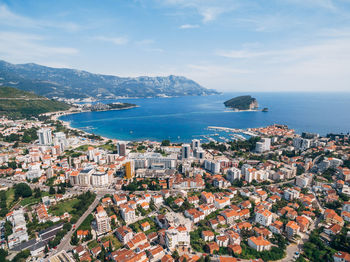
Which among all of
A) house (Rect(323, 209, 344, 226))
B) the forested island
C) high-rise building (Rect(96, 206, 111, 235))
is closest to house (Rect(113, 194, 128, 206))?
high-rise building (Rect(96, 206, 111, 235))

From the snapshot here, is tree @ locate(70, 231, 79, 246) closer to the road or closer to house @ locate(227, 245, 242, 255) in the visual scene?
the road

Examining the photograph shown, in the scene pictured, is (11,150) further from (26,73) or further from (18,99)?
(26,73)

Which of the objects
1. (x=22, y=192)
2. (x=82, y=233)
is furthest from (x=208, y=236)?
(x=22, y=192)

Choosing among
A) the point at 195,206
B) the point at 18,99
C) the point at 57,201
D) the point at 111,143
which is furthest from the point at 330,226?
the point at 18,99

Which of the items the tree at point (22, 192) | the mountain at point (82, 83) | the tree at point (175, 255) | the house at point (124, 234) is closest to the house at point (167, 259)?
the tree at point (175, 255)

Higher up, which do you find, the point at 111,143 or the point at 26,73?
the point at 26,73

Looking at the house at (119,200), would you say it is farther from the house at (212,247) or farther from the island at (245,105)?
the island at (245,105)
